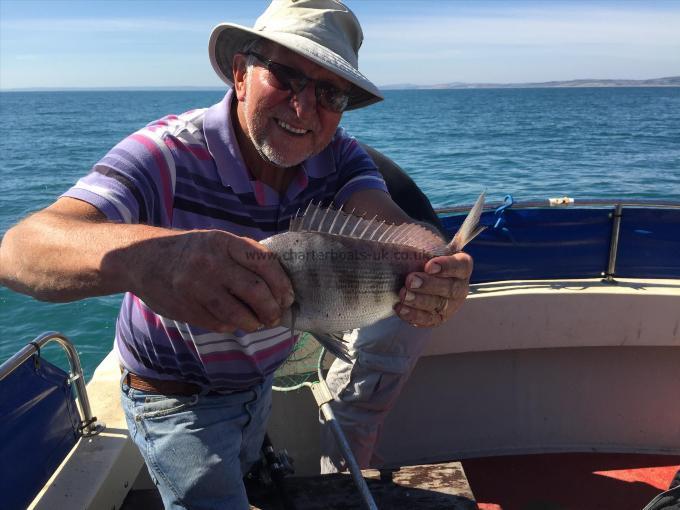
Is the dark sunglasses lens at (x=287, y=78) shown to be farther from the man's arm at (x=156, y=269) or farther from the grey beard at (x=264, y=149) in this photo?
the man's arm at (x=156, y=269)

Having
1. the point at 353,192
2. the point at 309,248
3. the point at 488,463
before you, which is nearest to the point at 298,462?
the point at 488,463

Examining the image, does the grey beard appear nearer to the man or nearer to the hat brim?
the man

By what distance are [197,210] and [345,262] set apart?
0.67 meters

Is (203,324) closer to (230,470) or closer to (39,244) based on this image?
(39,244)

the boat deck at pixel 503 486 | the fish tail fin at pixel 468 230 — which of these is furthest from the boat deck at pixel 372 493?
the fish tail fin at pixel 468 230

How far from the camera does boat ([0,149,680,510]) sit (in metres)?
4.46

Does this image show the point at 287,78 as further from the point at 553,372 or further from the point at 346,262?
the point at 553,372

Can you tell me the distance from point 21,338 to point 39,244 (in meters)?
9.87

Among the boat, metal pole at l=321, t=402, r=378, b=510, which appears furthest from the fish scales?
the boat

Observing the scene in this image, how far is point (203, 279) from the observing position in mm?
1578

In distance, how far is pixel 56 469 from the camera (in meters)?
2.88

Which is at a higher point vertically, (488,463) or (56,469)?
(56,469)

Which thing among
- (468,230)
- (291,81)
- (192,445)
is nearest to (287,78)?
(291,81)

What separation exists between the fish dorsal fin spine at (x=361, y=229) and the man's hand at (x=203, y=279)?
51 centimetres
